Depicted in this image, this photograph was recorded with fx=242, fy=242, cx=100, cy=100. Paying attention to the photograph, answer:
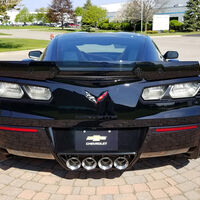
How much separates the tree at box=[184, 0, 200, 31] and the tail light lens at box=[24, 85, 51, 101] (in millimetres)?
55479

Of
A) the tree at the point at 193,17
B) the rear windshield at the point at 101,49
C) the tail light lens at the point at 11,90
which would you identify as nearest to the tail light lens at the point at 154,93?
the rear windshield at the point at 101,49

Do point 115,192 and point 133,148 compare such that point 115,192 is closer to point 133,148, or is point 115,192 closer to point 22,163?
point 133,148

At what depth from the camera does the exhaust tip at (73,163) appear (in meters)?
2.11

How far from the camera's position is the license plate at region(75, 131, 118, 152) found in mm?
2033

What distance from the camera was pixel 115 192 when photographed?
7.33 ft

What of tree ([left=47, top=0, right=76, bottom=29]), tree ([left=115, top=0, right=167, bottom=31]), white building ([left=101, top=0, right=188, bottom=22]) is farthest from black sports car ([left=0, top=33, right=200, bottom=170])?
tree ([left=47, top=0, right=76, bottom=29])

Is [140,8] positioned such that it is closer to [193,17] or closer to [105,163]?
[193,17]

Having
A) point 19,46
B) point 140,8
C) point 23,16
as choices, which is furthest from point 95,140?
→ point 23,16

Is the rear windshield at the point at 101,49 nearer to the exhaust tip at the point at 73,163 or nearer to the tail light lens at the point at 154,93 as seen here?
the tail light lens at the point at 154,93

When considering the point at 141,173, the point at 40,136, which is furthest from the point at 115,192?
the point at 40,136

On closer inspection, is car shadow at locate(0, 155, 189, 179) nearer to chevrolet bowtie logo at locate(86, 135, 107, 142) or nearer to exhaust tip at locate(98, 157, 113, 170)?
exhaust tip at locate(98, 157, 113, 170)

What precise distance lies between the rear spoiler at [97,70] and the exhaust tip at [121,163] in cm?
74

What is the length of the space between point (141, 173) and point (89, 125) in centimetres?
93

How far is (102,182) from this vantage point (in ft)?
7.84
